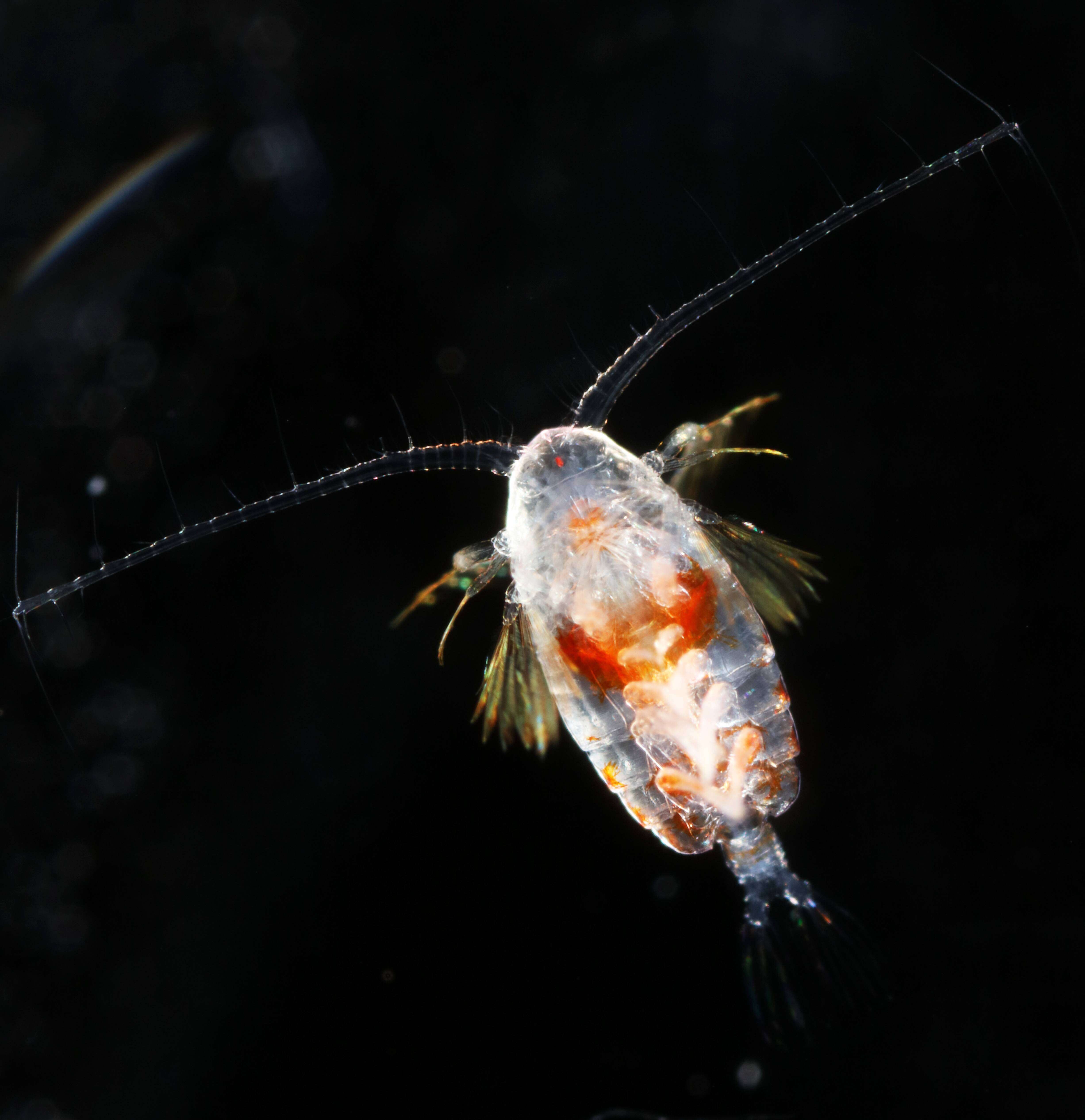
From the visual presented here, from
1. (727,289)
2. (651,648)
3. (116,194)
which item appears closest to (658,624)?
(651,648)

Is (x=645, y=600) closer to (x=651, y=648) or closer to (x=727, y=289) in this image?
(x=651, y=648)

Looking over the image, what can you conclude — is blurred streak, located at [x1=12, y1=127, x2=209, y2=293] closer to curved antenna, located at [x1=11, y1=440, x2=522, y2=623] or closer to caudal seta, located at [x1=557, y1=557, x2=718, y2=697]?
curved antenna, located at [x1=11, y1=440, x2=522, y2=623]

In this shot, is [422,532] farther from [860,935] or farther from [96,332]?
[860,935]

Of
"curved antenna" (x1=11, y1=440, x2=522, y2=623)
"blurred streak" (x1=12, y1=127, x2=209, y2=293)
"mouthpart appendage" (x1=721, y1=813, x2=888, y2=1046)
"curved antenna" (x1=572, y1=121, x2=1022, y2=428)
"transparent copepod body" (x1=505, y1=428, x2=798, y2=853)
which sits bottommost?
"mouthpart appendage" (x1=721, y1=813, x2=888, y2=1046)

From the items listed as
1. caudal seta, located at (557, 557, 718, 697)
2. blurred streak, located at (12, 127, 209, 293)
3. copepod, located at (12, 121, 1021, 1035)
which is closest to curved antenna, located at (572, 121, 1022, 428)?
copepod, located at (12, 121, 1021, 1035)

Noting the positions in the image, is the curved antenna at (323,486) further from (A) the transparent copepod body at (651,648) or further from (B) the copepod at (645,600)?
(A) the transparent copepod body at (651,648)

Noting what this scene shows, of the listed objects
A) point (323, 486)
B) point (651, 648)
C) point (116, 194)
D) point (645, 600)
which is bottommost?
point (651, 648)

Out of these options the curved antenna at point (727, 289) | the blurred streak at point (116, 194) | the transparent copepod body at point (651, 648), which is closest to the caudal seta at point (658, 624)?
the transparent copepod body at point (651, 648)

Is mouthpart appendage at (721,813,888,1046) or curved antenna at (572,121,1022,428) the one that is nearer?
curved antenna at (572,121,1022,428)
